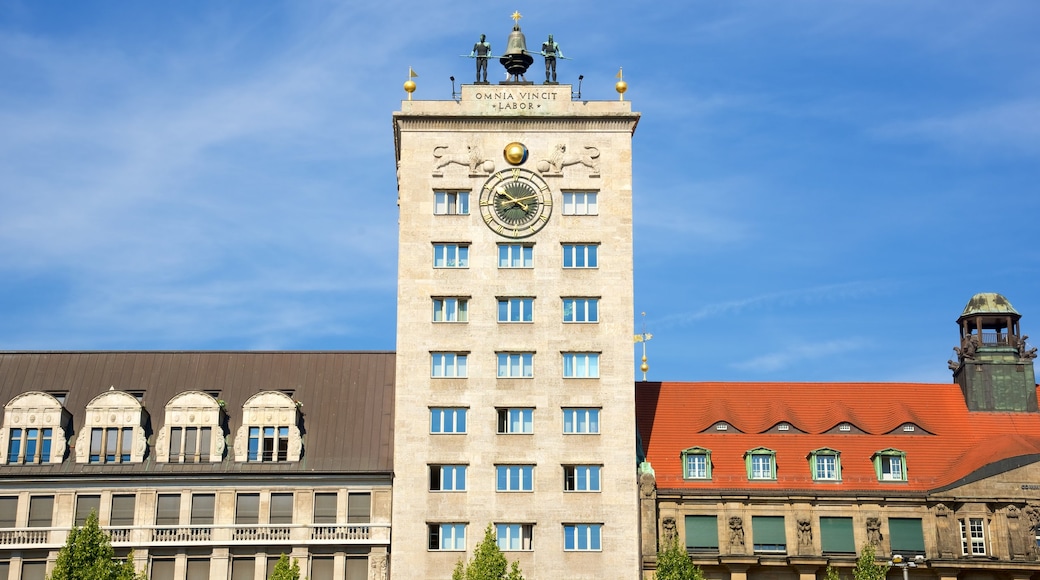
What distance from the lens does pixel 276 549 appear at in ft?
311

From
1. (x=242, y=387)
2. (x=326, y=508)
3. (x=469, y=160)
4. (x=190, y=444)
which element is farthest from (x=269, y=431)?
(x=469, y=160)

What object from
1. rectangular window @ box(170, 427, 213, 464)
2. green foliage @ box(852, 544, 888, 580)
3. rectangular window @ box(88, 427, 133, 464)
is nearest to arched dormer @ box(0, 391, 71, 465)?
rectangular window @ box(88, 427, 133, 464)

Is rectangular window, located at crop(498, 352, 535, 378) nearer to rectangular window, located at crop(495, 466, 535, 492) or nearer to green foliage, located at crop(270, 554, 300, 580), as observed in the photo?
rectangular window, located at crop(495, 466, 535, 492)

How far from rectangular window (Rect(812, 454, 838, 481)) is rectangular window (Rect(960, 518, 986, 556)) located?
331 inches

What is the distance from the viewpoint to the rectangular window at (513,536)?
309 feet

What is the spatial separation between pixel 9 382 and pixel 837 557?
54147 mm

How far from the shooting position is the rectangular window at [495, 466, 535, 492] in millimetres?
95213

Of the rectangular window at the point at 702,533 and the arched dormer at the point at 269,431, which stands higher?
the arched dormer at the point at 269,431

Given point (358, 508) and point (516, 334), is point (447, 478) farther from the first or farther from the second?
point (516, 334)

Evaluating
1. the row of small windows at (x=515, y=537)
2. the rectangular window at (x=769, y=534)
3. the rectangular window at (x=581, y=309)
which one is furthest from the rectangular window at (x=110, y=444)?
the rectangular window at (x=769, y=534)

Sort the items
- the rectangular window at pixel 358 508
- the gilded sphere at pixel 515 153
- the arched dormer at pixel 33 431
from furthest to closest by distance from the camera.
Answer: the gilded sphere at pixel 515 153 → the arched dormer at pixel 33 431 → the rectangular window at pixel 358 508

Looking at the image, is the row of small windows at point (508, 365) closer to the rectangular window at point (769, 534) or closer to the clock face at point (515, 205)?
the clock face at point (515, 205)

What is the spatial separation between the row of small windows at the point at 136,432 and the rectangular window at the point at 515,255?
654 inches

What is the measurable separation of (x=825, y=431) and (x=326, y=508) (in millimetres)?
33250
